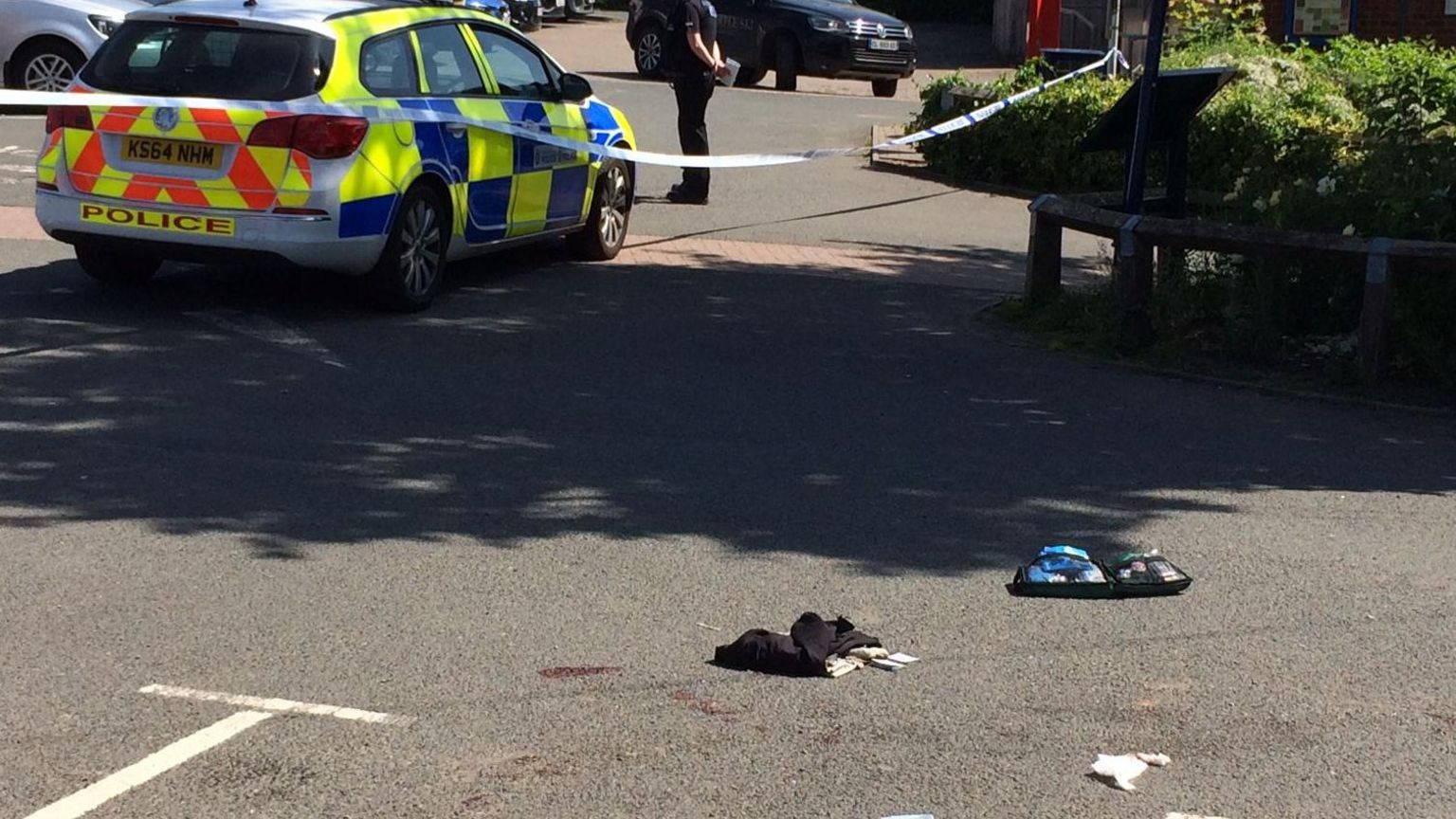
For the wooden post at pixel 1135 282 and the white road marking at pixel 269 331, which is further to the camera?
the wooden post at pixel 1135 282

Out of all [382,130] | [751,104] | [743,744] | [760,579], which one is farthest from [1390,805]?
[751,104]

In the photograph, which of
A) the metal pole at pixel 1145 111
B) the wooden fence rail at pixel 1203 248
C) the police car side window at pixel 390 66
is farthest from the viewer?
the metal pole at pixel 1145 111

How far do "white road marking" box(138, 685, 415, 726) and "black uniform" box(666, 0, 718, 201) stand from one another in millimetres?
11246

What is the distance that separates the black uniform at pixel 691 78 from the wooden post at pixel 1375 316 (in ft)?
23.6

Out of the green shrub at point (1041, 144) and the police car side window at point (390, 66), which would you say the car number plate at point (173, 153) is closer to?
the police car side window at point (390, 66)

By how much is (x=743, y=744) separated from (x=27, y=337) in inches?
245

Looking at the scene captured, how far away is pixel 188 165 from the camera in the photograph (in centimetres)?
1025

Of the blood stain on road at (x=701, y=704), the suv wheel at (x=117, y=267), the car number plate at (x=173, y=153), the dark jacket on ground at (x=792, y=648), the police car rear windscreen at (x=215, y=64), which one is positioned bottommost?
the blood stain on road at (x=701, y=704)

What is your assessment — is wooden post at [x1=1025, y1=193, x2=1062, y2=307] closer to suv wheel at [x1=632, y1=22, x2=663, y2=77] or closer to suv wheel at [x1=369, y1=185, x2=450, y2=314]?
suv wheel at [x1=369, y1=185, x2=450, y2=314]

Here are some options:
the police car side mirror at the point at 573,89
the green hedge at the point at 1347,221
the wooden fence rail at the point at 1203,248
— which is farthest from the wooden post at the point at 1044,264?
the police car side mirror at the point at 573,89

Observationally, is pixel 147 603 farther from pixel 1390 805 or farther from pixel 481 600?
pixel 1390 805

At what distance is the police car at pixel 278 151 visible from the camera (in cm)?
1021

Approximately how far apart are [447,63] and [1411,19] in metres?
22.6

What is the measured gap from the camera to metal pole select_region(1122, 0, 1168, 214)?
11156 mm
